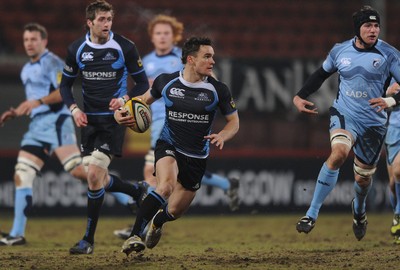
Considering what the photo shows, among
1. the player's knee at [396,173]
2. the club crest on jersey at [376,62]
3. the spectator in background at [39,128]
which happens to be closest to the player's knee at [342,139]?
the club crest on jersey at [376,62]

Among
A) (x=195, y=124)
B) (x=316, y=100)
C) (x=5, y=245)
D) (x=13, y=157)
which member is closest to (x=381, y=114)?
(x=195, y=124)

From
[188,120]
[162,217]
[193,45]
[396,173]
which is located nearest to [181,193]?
[162,217]

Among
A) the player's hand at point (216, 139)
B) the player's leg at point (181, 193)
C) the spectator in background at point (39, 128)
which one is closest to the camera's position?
the player's hand at point (216, 139)

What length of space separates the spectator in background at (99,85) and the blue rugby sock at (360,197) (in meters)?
2.81

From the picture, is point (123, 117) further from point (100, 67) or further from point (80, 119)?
point (100, 67)

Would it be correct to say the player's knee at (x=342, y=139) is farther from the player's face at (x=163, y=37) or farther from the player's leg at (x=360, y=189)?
the player's face at (x=163, y=37)

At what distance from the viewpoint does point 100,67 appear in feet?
32.2

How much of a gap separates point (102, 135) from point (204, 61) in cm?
166

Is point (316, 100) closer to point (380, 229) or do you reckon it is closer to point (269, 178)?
point (269, 178)

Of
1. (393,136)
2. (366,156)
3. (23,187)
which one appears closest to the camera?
(366,156)

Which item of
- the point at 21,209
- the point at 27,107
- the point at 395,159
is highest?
the point at 27,107

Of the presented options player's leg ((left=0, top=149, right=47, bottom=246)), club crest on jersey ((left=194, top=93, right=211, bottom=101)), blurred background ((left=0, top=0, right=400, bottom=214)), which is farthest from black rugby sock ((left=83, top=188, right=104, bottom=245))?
blurred background ((left=0, top=0, right=400, bottom=214))

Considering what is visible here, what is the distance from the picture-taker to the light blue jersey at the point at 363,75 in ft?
31.5

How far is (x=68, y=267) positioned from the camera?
325 inches
